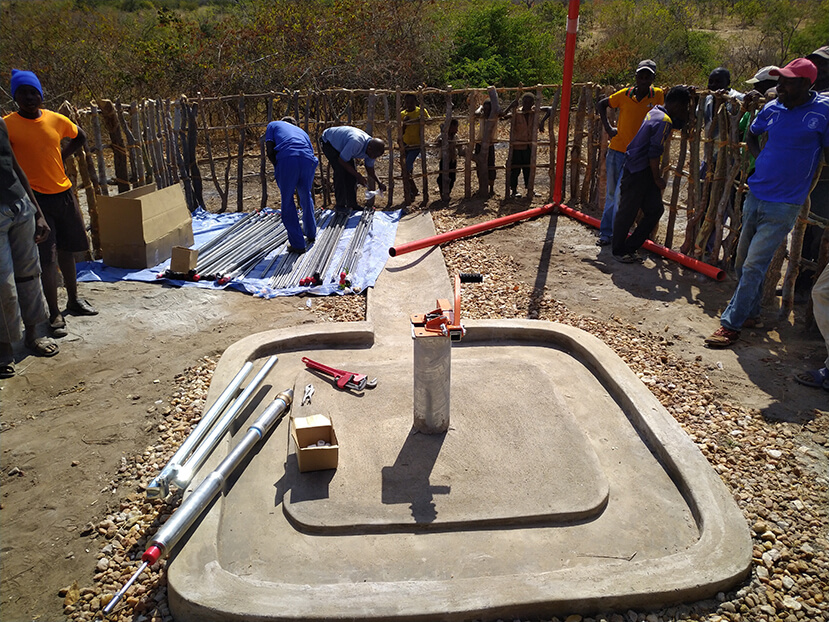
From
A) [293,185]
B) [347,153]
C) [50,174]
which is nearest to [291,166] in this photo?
[293,185]

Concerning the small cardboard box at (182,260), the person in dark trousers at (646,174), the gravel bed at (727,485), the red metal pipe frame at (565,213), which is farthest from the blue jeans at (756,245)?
the small cardboard box at (182,260)

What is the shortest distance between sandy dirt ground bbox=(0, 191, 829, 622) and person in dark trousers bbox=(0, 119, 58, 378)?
0.17 meters

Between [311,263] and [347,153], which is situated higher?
[347,153]

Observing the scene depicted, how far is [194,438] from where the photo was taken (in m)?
3.60

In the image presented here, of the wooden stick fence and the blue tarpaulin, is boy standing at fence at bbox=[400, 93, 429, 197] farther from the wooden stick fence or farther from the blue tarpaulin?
the blue tarpaulin

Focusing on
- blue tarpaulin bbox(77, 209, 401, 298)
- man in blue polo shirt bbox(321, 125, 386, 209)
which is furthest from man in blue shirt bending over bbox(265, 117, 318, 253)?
man in blue polo shirt bbox(321, 125, 386, 209)

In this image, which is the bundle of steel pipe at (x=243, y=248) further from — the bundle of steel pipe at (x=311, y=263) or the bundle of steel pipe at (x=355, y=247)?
the bundle of steel pipe at (x=355, y=247)

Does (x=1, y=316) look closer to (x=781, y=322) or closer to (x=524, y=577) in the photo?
(x=524, y=577)

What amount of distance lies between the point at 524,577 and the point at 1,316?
4189mm

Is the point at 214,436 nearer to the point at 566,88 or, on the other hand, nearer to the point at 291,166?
the point at 291,166

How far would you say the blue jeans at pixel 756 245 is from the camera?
15.5 feet

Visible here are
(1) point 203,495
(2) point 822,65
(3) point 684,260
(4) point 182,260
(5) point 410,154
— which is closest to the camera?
(1) point 203,495

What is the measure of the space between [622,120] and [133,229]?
18.2 ft

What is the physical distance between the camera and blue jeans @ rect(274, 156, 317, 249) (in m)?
7.23
